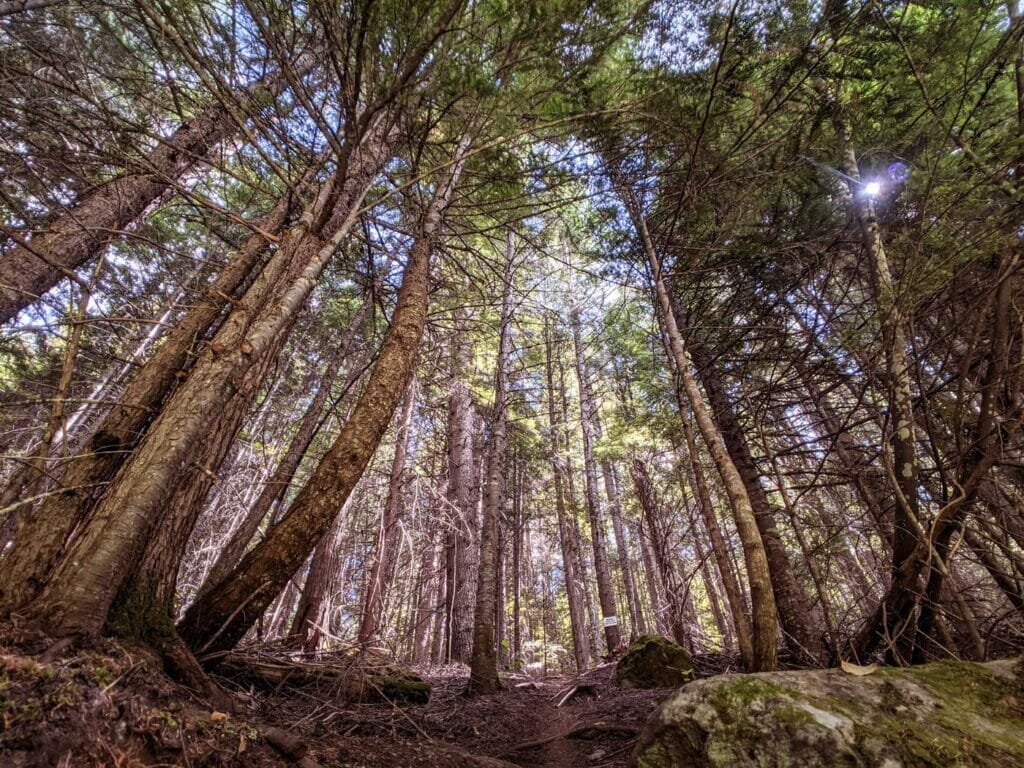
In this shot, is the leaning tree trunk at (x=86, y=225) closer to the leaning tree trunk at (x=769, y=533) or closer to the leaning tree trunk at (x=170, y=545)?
the leaning tree trunk at (x=170, y=545)

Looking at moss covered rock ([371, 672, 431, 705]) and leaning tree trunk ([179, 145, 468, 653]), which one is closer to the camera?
leaning tree trunk ([179, 145, 468, 653])

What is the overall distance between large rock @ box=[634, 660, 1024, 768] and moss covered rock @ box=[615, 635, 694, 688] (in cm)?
350

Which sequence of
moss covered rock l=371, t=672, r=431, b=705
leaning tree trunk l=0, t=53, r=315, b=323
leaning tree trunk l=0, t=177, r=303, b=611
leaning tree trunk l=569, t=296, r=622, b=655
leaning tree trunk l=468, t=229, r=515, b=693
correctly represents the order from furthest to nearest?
1. leaning tree trunk l=569, t=296, r=622, b=655
2. leaning tree trunk l=0, t=53, r=315, b=323
3. leaning tree trunk l=468, t=229, r=515, b=693
4. moss covered rock l=371, t=672, r=431, b=705
5. leaning tree trunk l=0, t=177, r=303, b=611

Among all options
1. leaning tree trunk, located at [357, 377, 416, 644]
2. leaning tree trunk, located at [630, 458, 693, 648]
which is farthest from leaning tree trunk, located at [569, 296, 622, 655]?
leaning tree trunk, located at [357, 377, 416, 644]

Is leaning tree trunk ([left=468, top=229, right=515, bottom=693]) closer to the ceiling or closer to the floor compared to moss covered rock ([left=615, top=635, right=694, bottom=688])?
closer to the ceiling

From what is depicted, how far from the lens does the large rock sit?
1663 mm

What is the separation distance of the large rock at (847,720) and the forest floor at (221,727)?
1011 millimetres

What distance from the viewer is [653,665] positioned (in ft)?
16.8

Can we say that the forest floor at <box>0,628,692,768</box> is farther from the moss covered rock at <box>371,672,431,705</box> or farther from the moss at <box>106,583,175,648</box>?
the moss at <box>106,583,175,648</box>

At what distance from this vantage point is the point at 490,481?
607cm

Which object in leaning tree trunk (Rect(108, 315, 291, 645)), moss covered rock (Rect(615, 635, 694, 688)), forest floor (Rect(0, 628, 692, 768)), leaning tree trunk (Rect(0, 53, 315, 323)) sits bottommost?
forest floor (Rect(0, 628, 692, 768))

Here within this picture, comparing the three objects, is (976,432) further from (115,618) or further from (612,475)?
(612,475)

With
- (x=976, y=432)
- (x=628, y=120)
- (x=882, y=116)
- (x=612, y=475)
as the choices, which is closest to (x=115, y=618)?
(x=976, y=432)

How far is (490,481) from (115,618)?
174 inches
